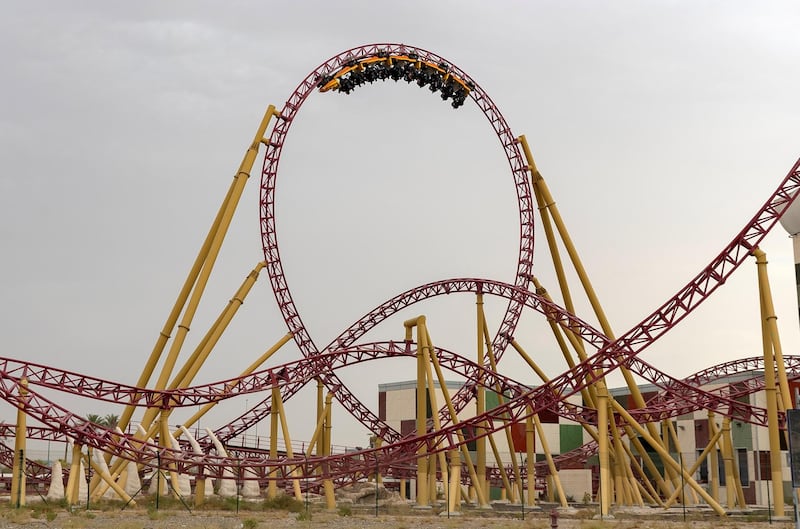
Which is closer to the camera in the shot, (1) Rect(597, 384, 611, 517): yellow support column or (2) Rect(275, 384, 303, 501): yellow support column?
(1) Rect(597, 384, 611, 517): yellow support column

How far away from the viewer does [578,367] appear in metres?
26.4

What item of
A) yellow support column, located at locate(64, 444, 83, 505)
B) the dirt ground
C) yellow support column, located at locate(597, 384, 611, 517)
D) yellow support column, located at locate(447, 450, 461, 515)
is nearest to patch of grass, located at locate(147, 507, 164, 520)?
the dirt ground

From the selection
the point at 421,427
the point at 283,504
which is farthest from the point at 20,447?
the point at 421,427

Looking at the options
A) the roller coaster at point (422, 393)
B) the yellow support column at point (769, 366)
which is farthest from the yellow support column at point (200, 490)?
the yellow support column at point (769, 366)

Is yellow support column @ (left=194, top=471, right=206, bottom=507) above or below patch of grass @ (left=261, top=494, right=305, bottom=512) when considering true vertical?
above

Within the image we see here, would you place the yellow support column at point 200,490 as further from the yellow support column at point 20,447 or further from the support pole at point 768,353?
the support pole at point 768,353

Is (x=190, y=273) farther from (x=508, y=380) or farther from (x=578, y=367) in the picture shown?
(x=578, y=367)

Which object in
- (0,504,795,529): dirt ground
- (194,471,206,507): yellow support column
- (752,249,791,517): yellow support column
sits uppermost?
(752,249,791,517): yellow support column

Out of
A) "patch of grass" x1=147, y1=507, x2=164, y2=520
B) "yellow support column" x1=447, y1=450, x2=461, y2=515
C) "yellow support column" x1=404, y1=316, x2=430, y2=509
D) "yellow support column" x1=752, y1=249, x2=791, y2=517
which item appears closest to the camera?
"patch of grass" x1=147, y1=507, x2=164, y2=520

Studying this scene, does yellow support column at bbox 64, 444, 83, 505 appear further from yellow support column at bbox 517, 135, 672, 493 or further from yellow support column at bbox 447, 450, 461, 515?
yellow support column at bbox 517, 135, 672, 493

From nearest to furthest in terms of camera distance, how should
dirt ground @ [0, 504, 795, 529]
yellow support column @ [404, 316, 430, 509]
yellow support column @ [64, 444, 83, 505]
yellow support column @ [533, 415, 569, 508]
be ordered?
dirt ground @ [0, 504, 795, 529]
yellow support column @ [64, 444, 83, 505]
yellow support column @ [404, 316, 430, 509]
yellow support column @ [533, 415, 569, 508]

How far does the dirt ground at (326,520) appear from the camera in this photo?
2103cm

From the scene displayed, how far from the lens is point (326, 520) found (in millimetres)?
24031

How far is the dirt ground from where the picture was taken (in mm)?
21031
